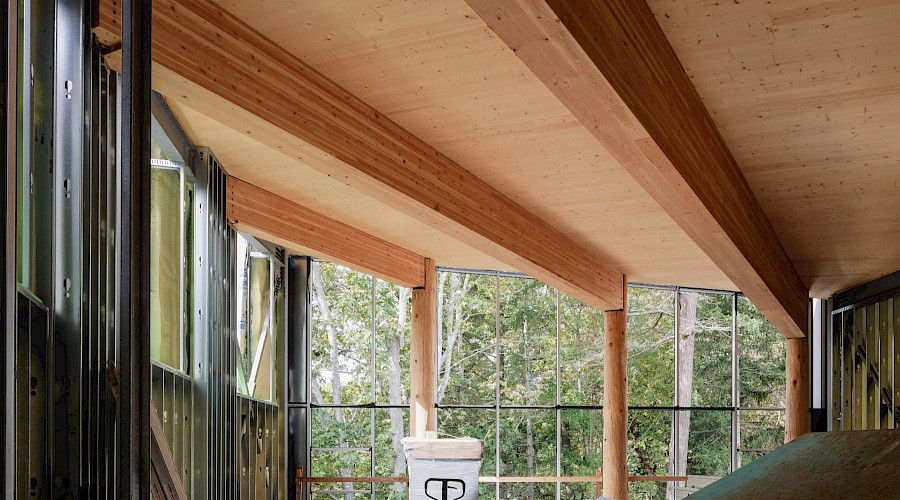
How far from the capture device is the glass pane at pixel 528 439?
17.0 metres

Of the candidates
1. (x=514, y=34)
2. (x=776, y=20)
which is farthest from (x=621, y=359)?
(x=514, y=34)

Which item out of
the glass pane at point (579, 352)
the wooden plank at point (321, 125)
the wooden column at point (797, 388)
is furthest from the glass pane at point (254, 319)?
the glass pane at point (579, 352)

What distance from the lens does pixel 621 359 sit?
11.3m

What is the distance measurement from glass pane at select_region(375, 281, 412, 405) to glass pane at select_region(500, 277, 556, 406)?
2017mm

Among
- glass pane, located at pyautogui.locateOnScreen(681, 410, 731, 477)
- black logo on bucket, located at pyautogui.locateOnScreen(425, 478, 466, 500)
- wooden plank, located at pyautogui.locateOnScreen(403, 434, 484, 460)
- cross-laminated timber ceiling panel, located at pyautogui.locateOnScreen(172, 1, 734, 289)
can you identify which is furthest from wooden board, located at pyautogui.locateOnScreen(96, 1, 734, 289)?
glass pane, located at pyautogui.locateOnScreen(681, 410, 731, 477)

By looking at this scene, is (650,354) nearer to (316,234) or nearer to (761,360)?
(761,360)

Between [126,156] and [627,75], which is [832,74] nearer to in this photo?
[627,75]

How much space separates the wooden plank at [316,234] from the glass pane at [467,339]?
21.9ft

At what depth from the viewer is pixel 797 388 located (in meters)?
11.4

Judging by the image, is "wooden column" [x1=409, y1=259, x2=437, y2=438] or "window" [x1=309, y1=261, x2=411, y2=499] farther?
"window" [x1=309, y1=261, x2=411, y2=499]

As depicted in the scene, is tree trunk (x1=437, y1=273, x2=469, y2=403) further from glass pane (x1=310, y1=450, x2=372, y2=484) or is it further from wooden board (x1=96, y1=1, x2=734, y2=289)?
wooden board (x1=96, y1=1, x2=734, y2=289)

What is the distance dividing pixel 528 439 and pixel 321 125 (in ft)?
41.7

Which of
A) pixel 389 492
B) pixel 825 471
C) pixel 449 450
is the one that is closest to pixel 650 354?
pixel 389 492

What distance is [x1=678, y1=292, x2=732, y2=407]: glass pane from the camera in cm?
1819
